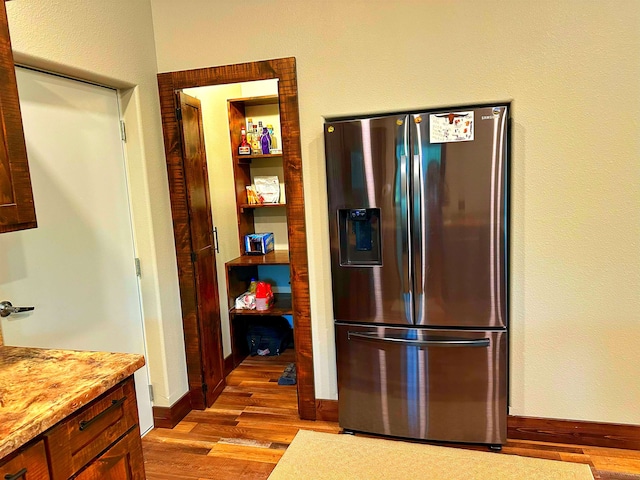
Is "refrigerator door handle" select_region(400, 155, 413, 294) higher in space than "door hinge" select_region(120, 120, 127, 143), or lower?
lower

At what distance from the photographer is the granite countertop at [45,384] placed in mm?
1109

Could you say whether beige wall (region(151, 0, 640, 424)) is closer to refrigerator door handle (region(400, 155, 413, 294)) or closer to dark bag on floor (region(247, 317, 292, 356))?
refrigerator door handle (region(400, 155, 413, 294))

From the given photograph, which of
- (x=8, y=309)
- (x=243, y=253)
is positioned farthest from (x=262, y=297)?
(x=8, y=309)

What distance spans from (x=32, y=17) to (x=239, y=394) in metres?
2.59

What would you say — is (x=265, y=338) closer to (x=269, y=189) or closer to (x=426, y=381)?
(x=269, y=189)

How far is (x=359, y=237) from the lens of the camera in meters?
2.44

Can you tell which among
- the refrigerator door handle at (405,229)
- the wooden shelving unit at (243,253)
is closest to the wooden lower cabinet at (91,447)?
the refrigerator door handle at (405,229)

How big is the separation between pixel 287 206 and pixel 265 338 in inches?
67.1

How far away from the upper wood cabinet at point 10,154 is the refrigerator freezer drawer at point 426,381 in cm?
167

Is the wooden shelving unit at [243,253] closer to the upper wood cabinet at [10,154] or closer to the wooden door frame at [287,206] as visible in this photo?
the wooden door frame at [287,206]

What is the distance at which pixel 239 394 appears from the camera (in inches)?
127

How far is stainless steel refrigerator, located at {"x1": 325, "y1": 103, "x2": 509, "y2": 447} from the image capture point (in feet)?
7.21

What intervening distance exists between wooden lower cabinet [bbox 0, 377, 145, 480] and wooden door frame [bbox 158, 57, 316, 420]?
133 cm

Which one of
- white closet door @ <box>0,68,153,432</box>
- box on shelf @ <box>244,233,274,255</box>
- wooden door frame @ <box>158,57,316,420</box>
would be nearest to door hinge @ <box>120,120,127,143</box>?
white closet door @ <box>0,68,153,432</box>
